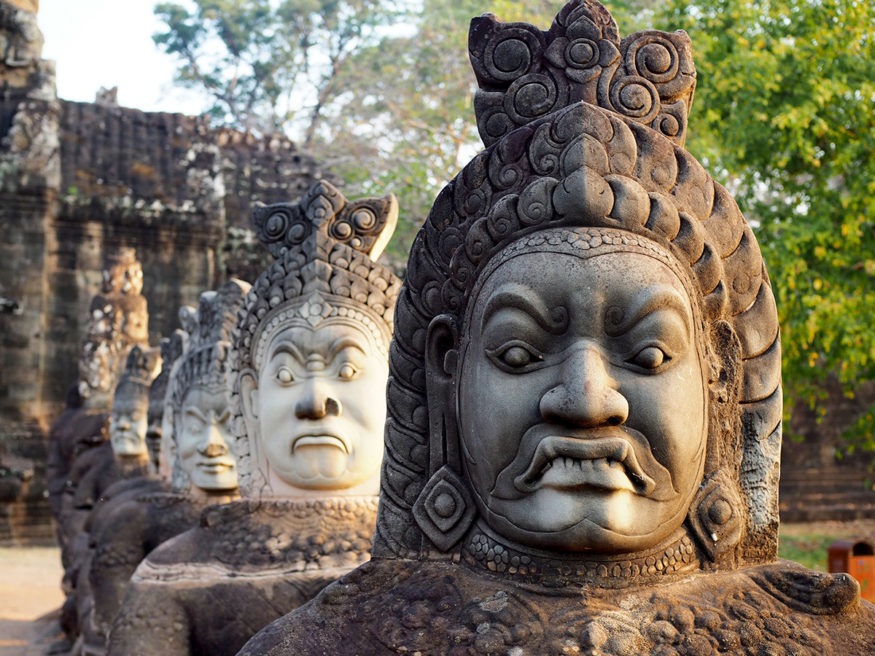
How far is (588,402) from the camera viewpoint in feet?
7.13

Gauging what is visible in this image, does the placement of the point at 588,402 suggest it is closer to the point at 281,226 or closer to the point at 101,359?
the point at 281,226

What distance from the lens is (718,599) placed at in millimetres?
2273

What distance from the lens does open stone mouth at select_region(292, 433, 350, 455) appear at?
382cm

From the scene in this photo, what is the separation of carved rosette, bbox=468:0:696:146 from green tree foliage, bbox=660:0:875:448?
240 inches

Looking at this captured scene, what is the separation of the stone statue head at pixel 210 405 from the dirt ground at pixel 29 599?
12.0ft

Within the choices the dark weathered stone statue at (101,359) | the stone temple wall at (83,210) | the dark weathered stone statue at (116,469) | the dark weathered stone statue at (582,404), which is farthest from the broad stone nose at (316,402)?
the stone temple wall at (83,210)

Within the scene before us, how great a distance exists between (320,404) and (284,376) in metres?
0.17

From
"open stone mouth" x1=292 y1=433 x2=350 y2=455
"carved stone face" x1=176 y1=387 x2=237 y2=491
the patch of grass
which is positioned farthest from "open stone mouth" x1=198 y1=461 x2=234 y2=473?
the patch of grass

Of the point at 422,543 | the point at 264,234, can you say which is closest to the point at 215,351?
the point at 264,234

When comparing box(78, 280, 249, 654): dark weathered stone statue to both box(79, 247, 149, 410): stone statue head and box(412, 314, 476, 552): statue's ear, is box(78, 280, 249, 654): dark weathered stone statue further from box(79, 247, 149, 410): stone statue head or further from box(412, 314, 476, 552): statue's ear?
box(79, 247, 149, 410): stone statue head

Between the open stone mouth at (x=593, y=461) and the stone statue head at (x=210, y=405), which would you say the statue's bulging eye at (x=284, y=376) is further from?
the open stone mouth at (x=593, y=461)

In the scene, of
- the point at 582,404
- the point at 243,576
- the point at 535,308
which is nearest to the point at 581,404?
the point at 582,404

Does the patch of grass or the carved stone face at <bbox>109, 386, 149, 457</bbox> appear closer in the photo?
the carved stone face at <bbox>109, 386, 149, 457</bbox>

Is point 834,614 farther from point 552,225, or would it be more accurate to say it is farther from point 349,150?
point 349,150
